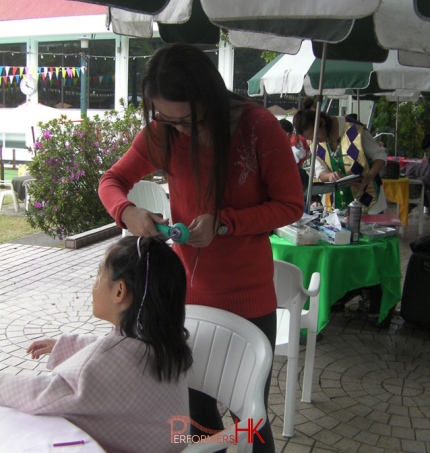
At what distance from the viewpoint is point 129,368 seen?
60.5 inches

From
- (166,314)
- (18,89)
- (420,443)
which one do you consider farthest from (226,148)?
(18,89)

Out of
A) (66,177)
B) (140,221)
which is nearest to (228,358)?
(140,221)

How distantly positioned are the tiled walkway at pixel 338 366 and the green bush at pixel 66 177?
1729 mm

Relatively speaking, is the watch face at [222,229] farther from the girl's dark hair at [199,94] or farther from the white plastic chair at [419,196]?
the white plastic chair at [419,196]

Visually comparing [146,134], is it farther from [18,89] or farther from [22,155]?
[18,89]

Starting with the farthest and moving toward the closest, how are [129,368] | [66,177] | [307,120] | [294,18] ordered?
[66,177], [307,120], [294,18], [129,368]

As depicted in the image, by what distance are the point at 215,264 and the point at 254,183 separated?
1.01ft

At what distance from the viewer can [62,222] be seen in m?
7.68

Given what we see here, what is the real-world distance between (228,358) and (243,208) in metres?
0.52

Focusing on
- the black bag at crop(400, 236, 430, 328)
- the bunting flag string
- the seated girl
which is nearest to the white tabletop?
the seated girl

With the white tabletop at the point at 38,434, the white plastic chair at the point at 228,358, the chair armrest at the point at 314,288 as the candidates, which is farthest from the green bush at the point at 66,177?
the white tabletop at the point at 38,434

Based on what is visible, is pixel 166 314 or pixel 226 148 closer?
pixel 166 314

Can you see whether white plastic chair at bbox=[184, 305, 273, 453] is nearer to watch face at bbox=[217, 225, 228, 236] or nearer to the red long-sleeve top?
the red long-sleeve top

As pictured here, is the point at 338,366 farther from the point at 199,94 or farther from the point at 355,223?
the point at 199,94
